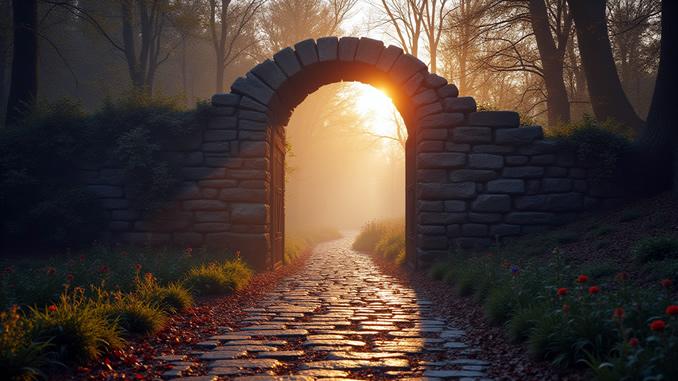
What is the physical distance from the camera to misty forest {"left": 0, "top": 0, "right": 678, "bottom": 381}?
4.30 meters

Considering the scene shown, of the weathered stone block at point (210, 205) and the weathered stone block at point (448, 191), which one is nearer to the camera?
the weathered stone block at point (448, 191)

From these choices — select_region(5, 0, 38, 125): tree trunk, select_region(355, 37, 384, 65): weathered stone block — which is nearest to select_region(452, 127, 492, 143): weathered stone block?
select_region(355, 37, 384, 65): weathered stone block

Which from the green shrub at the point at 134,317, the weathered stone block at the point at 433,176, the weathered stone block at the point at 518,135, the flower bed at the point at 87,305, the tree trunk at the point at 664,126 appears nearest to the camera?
the flower bed at the point at 87,305

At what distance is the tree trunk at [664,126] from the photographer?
961 cm

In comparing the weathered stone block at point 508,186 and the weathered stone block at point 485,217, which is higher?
the weathered stone block at point 508,186

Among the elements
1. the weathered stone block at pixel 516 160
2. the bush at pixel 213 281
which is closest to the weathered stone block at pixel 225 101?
the bush at pixel 213 281

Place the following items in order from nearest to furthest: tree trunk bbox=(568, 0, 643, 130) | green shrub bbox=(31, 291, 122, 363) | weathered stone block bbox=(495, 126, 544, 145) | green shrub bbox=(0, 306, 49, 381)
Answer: green shrub bbox=(0, 306, 49, 381) < green shrub bbox=(31, 291, 122, 363) < weathered stone block bbox=(495, 126, 544, 145) < tree trunk bbox=(568, 0, 643, 130)

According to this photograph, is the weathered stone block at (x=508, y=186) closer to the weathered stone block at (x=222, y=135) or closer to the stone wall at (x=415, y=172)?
the stone wall at (x=415, y=172)

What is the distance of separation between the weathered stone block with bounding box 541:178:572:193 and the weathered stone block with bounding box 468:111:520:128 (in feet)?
4.23

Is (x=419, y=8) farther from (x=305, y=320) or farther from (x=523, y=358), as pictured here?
(x=523, y=358)

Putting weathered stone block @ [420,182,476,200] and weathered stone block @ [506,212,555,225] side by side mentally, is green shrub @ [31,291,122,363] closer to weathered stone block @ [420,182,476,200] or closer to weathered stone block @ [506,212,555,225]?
weathered stone block @ [420,182,476,200]

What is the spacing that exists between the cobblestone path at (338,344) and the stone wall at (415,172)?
3122mm

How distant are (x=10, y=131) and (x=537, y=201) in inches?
431

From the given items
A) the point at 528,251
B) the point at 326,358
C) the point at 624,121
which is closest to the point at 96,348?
the point at 326,358
